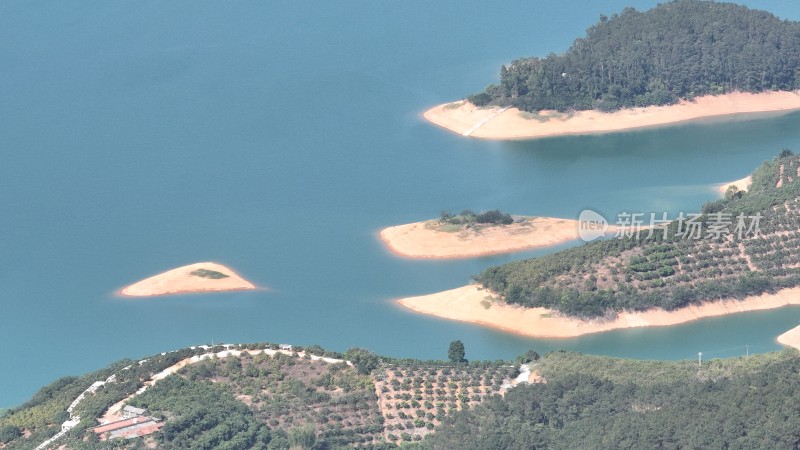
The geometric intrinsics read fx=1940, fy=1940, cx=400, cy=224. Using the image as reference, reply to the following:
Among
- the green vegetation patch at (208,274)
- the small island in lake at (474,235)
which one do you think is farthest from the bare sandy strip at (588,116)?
the green vegetation patch at (208,274)

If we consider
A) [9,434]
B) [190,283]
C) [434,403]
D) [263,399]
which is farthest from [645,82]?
[9,434]

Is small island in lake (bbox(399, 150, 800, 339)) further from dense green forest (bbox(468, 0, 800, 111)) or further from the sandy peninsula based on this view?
dense green forest (bbox(468, 0, 800, 111))

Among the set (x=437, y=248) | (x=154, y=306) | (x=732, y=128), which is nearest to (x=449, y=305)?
(x=437, y=248)

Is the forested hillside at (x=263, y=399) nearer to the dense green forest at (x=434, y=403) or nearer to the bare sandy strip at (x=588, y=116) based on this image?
the dense green forest at (x=434, y=403)

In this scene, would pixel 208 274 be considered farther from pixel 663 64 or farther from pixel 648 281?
pixel 663 64

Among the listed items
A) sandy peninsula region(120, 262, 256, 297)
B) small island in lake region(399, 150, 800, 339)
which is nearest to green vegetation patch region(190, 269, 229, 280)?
sandy peninsula region(120, 262, 256, 297)

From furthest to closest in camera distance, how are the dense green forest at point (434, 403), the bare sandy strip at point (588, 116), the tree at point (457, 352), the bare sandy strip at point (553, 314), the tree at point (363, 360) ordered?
the bare sandy strip at point (588, 116), the bare sandy strip at point (553, 314), the tree at point (457, 352), the tree at point (363, 360), the dense green forest at point (434, 403)

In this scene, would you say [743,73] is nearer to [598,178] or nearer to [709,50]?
[709,50]
